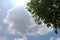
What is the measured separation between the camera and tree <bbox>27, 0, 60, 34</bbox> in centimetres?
2986

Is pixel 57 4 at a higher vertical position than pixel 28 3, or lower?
lower

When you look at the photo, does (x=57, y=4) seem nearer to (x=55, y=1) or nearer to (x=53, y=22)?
(x=55, y=1)

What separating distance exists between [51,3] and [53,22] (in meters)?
3.19

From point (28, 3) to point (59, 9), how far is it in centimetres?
561

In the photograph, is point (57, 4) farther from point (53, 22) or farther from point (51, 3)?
point (53, 22)

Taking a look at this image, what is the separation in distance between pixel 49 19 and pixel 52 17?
77 centimetres

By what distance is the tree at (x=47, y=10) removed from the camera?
98.0 ft

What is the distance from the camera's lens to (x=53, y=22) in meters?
31.0

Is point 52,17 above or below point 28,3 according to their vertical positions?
below

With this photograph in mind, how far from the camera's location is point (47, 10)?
1190 inches

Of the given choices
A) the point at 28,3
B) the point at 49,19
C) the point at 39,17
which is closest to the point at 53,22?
the point at 49,19

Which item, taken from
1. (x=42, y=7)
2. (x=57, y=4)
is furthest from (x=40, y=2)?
(x=57, y=4)

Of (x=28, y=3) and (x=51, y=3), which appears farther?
(x=28, y=3)

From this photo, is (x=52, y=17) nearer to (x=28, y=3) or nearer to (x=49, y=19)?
(x=49, y=19)
